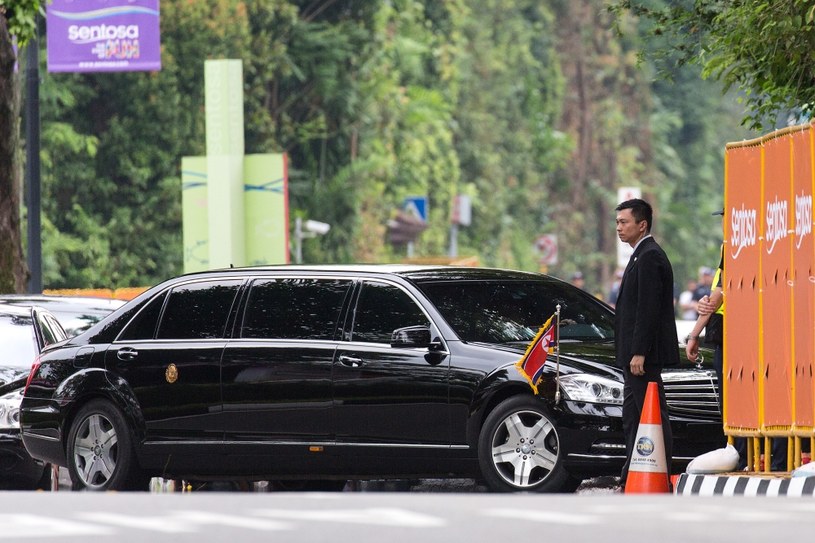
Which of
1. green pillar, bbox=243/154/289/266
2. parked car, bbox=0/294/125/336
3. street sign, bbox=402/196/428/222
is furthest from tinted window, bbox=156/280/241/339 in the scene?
street sign, bbox=402/196/428/222

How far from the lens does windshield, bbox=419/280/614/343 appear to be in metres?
12.8

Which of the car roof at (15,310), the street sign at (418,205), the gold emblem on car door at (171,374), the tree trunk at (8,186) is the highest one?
the street sign at (418,205)

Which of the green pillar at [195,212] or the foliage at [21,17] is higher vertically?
the foliage at [21,17]

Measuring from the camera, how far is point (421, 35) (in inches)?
2596

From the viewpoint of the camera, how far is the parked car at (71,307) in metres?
15.7

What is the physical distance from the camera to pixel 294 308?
13281mm

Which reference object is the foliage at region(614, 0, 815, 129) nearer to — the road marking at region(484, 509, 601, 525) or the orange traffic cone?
the orange traffic cone

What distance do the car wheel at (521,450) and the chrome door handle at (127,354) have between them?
2.75 metres

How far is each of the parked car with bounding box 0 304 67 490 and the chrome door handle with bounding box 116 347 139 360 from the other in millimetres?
1413

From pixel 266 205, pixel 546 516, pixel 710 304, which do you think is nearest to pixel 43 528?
pixel 546 516

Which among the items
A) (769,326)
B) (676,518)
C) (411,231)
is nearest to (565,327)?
(769,326)

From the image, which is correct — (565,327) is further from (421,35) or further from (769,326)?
(421,35)

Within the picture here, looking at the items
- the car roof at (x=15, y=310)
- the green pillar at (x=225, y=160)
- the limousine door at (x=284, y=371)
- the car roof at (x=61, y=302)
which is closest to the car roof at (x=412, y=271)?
the limousine door at (x=284, y=371)

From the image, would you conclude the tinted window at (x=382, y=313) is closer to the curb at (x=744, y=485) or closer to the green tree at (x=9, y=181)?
the curb at (x=744, y=485)
